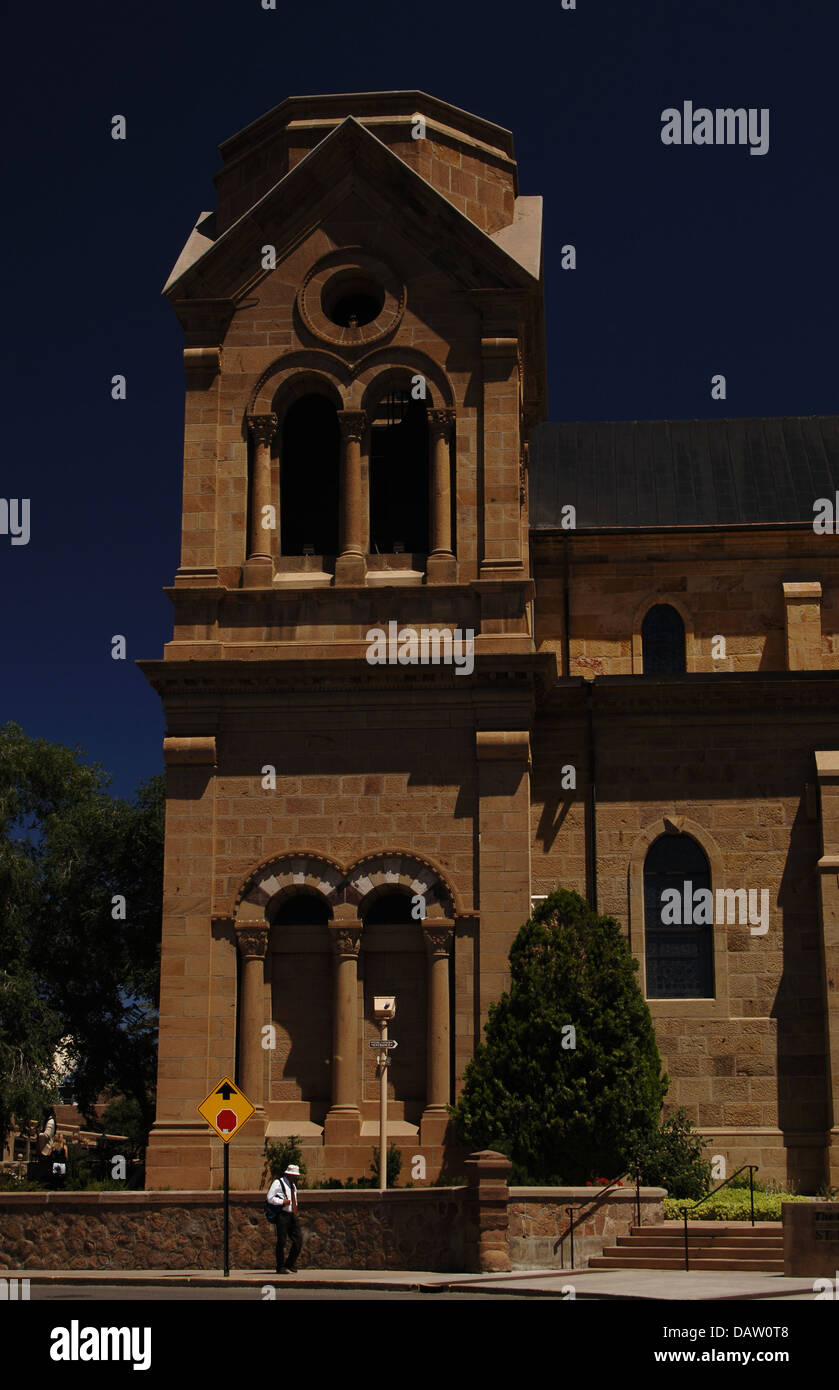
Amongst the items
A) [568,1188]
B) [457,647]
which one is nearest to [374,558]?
[457,647]

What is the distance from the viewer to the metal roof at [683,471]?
131ft

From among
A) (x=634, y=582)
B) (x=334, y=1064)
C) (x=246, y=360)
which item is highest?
(x=246, y=360)

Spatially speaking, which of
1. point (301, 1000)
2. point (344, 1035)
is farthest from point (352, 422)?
point (344, 1035)

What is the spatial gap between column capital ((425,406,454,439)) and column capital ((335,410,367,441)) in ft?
4.19

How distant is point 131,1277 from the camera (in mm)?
24141

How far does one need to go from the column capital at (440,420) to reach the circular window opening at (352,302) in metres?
2.40

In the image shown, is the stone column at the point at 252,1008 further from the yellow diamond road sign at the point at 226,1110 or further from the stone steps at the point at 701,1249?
the stone steps at the point at 701,1249

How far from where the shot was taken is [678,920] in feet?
112

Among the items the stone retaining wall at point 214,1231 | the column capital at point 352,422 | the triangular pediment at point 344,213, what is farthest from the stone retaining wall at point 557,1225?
the triangular pediment at point 344,213

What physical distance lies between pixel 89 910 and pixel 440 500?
18.1 meters

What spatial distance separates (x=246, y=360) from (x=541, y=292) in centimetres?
609

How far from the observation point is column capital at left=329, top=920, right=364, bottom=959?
31594mm
